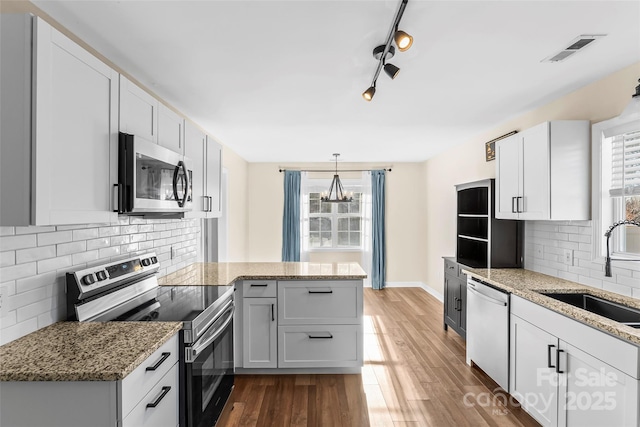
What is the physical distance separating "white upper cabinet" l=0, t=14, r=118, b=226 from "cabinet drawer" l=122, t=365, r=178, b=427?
82 centimetres

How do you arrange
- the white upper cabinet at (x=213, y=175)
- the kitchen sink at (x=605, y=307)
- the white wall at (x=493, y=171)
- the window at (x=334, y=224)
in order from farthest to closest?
the window at (x=334, y=224) < the white upper cabinet at (x=213, y=175) < the white wall at (x=493, y=171) < the kitchen sink at (x=605, y=307)

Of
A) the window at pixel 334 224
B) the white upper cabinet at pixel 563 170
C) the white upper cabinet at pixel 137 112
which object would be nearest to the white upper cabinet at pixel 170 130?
the white upper cabinet at pixel 137 112

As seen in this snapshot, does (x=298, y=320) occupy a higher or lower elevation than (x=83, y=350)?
lower

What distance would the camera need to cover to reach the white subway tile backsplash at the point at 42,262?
4.79ft

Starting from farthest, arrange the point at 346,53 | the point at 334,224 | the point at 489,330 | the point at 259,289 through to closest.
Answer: the point at 334,224 → the point at 259,289 → the point at 489,330 → the point at 346,53

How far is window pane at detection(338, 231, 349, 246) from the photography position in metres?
6.63

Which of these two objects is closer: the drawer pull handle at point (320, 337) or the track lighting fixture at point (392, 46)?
the track lighting fixture at point (392, 46)

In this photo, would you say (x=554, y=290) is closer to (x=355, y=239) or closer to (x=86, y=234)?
(x=86, y=234)

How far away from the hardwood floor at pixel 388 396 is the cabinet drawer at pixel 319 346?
15cm

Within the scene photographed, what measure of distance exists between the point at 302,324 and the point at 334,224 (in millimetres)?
3812

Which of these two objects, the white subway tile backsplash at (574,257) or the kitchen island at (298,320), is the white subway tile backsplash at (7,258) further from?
the white subway tile backsplash at (574,257)

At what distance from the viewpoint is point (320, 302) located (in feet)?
9.62

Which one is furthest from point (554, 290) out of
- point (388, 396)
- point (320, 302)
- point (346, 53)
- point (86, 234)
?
point (86, 234)

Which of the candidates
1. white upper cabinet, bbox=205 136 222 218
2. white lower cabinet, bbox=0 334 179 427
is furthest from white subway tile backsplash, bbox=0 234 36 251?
white upper cabinet, bbox=205 136 222 218
